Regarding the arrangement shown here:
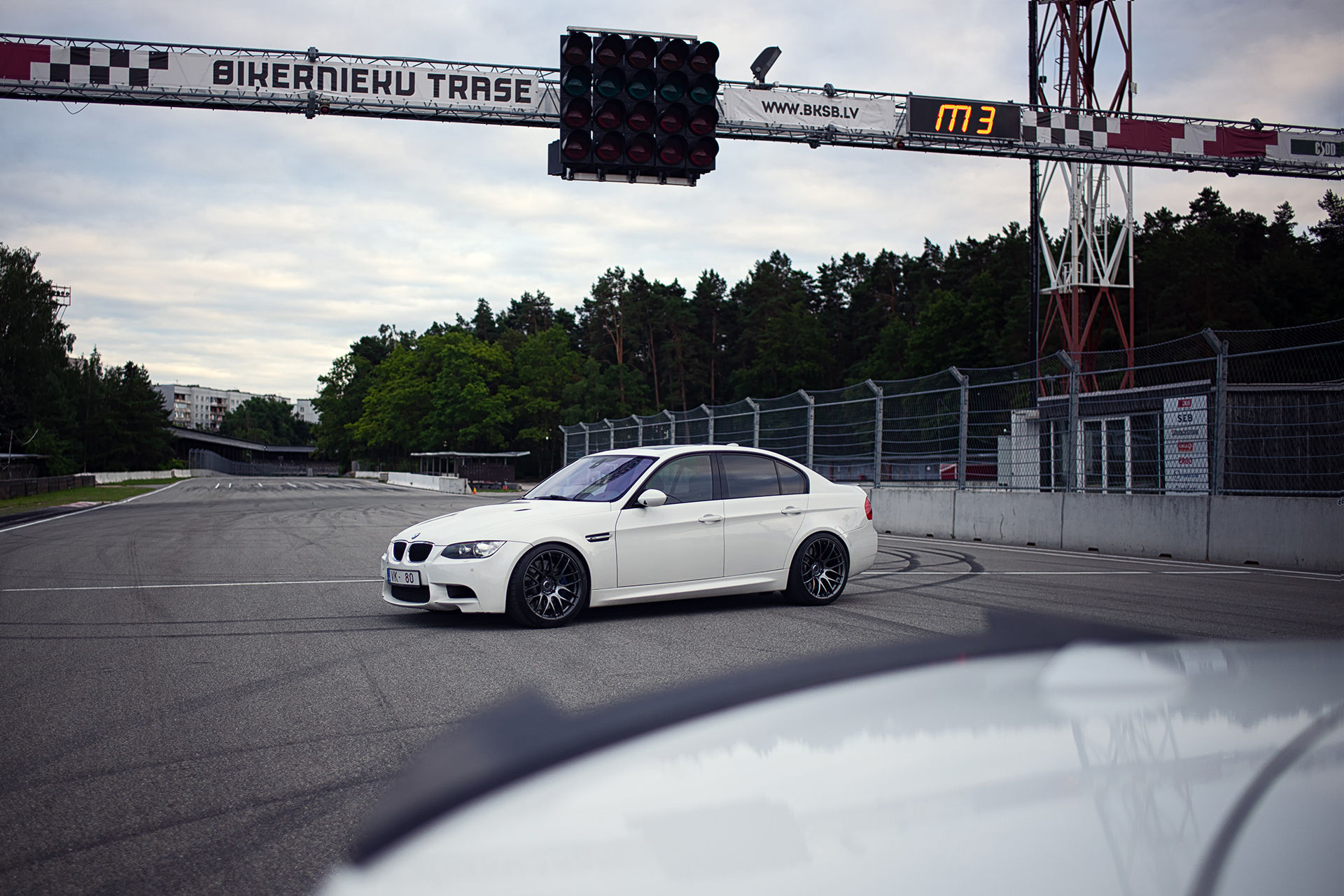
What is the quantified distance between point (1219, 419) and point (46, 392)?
8650 centimetres

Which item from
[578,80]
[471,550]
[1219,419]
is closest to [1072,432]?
[1219,419]

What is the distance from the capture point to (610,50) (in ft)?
36.8

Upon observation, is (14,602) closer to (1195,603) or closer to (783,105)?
(1195,603)

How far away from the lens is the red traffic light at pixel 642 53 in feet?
36.9

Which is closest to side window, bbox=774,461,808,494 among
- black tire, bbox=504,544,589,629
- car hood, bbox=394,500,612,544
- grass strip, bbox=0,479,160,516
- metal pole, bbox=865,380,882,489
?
car hood, bbox=394,500,612,544

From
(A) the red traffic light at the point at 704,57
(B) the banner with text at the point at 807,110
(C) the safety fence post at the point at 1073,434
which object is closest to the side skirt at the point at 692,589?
(A) the red traffic light at the point at 704,57

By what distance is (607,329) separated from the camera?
88875 millimetres

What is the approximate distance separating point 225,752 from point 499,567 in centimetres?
301

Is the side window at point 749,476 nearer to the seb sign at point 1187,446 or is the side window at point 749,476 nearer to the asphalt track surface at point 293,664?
the asphalt track surface at point 293,664

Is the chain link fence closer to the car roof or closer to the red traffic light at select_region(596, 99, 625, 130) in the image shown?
the car roof

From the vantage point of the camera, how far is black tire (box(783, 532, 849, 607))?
7980 millimetres

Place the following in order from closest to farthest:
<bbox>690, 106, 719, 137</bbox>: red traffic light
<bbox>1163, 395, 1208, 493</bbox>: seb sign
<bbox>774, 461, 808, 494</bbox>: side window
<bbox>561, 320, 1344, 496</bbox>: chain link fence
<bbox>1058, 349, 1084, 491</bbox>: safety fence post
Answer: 1. <bbox>774, 461, 808, 494</bbox>: side window
2. <bbox>561, 320, 1344, 496</bbox>: chain link fence
3. <bbox>690, 106, 719, 137</bbox>: red traffic light
4. <bbox>1163, 395, 1208, 493</bbox>: seb sign
5. <bbox>1058, 349, 1084, 491</bbox>: safety fence post

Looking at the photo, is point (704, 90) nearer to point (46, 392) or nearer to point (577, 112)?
point (577, 112)

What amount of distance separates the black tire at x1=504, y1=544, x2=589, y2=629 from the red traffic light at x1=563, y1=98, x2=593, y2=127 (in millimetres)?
6080
